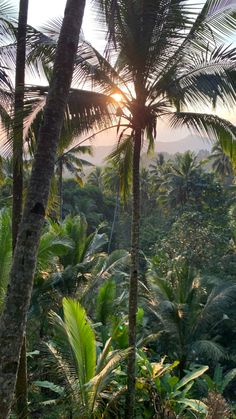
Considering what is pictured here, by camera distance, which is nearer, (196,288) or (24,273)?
(24,273)

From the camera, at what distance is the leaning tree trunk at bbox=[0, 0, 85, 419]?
11.2 feet

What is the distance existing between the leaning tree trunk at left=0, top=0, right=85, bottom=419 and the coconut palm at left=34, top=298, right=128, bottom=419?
2206mm

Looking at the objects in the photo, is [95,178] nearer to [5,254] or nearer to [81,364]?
[5,254]

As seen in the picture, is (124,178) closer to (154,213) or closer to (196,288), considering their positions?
(196,288)

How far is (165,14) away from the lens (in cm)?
635

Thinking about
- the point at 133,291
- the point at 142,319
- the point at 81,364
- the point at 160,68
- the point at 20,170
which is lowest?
the point at 142,319

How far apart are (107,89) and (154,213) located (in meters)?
31.5

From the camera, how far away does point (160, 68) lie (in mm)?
6629

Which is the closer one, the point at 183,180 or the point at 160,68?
the point at 160,68

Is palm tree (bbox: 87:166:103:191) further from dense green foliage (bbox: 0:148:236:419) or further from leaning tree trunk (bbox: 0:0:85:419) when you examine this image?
leaning tree trunk (bbox: 0:0:85:419)

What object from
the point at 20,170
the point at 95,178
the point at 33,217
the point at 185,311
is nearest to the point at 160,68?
the point at 20,170

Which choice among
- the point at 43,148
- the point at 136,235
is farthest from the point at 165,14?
the point at 43,148

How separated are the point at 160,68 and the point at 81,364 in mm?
4516

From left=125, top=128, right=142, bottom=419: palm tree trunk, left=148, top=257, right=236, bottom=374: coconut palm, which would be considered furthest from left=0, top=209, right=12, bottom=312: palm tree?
left=148, top=257, right=236, bottom=374: coconut palm
